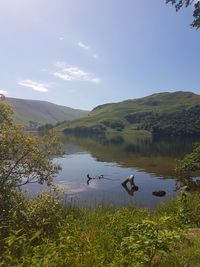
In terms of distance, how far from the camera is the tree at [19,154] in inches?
540

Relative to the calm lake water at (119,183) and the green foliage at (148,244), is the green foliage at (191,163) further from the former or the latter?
the green foliage at (148,244)

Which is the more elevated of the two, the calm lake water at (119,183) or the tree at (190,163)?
the tree at (190,163)

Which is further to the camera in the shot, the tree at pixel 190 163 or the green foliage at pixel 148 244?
the tree at pixel 190 163

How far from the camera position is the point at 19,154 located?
14078mm

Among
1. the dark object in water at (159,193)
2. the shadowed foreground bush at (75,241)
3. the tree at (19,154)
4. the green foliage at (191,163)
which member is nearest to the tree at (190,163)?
the green foliage at (191,163)

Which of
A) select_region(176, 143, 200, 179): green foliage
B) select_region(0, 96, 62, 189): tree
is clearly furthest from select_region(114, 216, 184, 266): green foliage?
select_region(176, 143, 200, 179): green foliage

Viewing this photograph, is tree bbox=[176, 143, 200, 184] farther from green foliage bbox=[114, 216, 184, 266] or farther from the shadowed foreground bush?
green foliage bbox=[114, 216, 184, 266]

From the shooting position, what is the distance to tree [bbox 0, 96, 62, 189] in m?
13.7

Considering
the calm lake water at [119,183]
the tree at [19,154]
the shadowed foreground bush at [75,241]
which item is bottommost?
the calm lake water at [119,183]

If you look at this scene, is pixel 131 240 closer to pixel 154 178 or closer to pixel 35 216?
pixel 35 216

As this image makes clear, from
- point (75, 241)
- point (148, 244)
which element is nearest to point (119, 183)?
point (75, 241)

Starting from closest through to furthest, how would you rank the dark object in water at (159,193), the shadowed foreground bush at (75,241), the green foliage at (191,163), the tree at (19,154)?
the shadowed foreground bush at (75,241) < the tree at (19,154) < the green foliage at (191,163) < the dark object in water at (159,193)

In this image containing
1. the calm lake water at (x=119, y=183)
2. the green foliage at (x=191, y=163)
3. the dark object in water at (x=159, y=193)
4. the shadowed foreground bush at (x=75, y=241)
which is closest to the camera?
the shadowed foreground bush at (x=75, y=241)

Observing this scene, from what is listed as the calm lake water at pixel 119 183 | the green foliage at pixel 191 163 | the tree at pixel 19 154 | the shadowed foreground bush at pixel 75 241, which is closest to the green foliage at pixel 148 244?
the shadowed foreground bush at pixel 75 241
